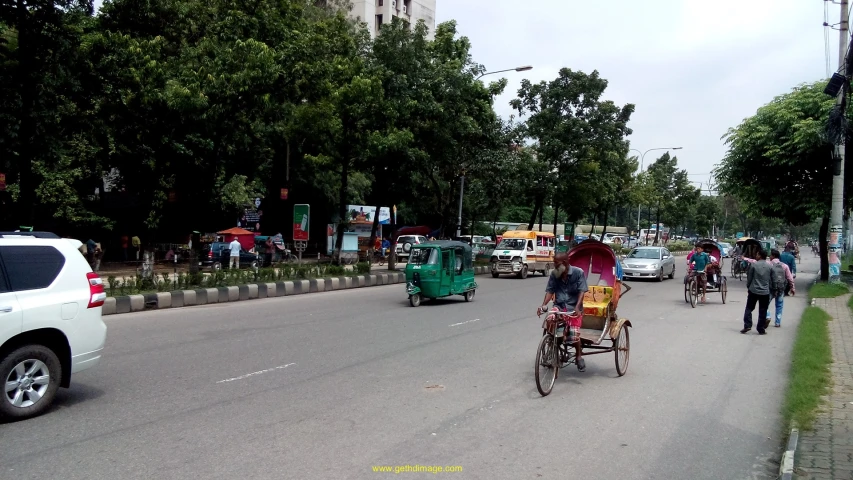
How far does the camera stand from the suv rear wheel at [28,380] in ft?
19.6

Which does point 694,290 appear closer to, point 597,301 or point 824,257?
point 597,301

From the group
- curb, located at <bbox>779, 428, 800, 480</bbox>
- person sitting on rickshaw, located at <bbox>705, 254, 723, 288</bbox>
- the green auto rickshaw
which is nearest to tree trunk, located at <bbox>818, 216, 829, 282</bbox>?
person sitting on rickshaw, located at <bbox>705, 254, 723, 288</bbox>

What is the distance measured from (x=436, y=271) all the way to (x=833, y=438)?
39.3ft

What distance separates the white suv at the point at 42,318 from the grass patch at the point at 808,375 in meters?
7.15

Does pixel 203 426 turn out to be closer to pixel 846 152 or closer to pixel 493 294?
pixel 493 294

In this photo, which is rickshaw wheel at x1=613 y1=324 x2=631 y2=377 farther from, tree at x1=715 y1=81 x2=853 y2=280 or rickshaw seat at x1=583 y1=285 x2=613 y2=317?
tree at x1=715 y1=81 x2=853 y2=280

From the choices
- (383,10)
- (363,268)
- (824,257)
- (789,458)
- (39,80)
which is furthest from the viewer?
(383,10)

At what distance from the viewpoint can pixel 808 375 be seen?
854 centimetres

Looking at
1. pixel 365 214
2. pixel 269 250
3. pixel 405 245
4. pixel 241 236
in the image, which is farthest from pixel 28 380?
pixel 365 214

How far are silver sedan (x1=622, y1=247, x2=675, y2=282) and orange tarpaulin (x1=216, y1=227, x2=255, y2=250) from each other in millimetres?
17604

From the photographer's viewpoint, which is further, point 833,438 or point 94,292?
point 94,292

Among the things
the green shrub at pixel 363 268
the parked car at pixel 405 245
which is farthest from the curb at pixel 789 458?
the parked car at pixel 405 245

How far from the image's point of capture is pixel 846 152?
25609mm

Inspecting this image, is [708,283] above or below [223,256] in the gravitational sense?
below
